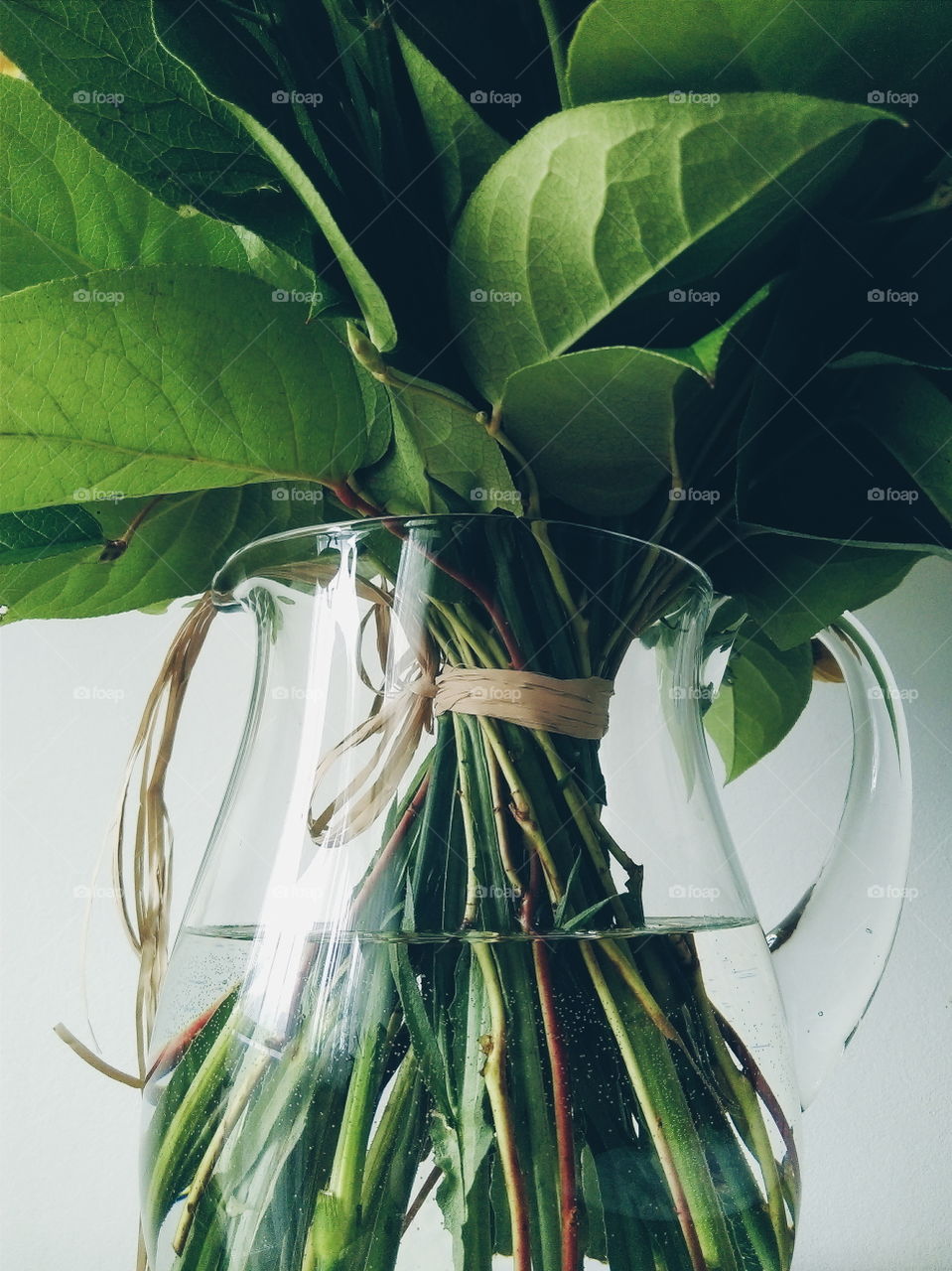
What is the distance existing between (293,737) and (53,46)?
0.55 feet

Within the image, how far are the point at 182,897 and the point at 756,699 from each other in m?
0.32

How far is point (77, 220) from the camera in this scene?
0.27 m

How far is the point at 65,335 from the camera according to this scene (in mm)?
222

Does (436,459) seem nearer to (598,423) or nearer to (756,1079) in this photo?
(598,423)

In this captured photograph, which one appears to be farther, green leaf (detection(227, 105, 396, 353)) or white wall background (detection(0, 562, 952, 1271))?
white wall background (detection(0, 562, 952, 1271))

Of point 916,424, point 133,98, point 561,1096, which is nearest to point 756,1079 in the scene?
point 561,1096

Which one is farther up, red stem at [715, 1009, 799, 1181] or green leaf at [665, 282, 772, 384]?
green leaf at [665, 282, 772, 384]

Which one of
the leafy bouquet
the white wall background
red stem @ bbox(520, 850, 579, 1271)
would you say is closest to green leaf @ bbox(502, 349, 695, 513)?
the leafy bouquet

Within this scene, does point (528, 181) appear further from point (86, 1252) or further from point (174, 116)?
point (86, 1252)

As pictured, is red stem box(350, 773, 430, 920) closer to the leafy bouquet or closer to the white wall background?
the leafy bouquet

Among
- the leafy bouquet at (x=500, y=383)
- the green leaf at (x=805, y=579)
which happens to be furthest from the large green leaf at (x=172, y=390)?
the green leaf at (x=805, y=579)

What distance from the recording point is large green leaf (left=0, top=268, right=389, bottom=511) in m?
0.22

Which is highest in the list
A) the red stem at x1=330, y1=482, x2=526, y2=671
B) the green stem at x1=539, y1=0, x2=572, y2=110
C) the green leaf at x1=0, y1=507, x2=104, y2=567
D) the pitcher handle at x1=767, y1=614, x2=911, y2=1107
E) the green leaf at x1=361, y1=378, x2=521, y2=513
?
the green stem at x1=539, y1=0, x2=572, y2=110

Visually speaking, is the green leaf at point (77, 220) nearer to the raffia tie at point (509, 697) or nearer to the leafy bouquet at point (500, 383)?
the leafy bouquet at point (500, 383)
